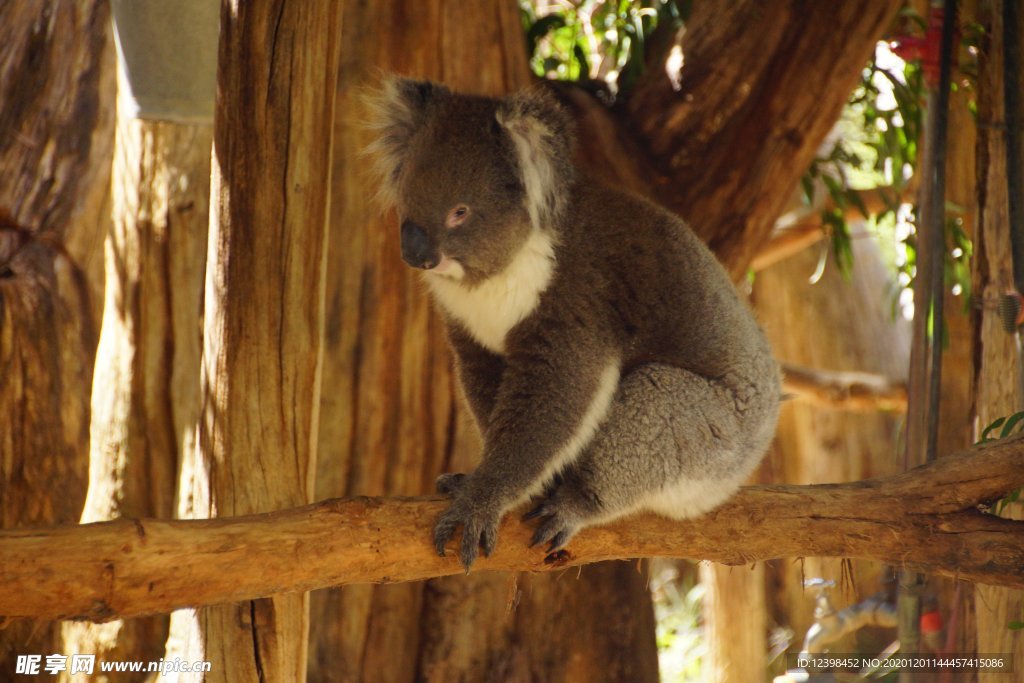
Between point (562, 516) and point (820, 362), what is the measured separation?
488 cm

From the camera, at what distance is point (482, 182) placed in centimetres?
291

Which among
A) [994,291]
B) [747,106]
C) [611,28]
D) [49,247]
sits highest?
[611,28]

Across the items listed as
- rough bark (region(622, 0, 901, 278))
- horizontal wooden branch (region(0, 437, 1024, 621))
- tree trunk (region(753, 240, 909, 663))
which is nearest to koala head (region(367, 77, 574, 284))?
horizontal wooden branch (region(0, 437, 1024, 621))

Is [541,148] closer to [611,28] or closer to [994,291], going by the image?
[994,291]

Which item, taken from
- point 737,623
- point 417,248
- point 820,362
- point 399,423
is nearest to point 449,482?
point 417,248

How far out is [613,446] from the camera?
116 inches

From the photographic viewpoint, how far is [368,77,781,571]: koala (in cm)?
285

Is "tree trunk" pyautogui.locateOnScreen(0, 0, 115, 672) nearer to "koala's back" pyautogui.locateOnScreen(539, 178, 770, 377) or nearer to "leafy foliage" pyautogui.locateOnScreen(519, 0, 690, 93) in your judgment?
"leafy foliage" pyautogui.locateOnScreen(519, 0, 690, 93)

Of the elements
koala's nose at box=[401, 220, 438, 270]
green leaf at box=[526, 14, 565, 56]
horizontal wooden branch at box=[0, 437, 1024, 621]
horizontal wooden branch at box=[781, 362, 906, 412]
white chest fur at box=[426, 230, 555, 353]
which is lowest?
horizontal wooden branch at box=[0, 437, 1024, 621]

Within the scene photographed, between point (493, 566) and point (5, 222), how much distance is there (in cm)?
261

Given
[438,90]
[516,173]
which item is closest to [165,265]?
[438,90]

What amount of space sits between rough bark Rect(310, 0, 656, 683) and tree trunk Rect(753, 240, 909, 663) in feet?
10.4

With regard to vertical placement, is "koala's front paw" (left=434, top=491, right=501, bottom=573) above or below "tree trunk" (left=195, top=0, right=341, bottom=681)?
below

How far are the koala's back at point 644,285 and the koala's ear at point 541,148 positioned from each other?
11cm
